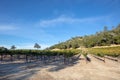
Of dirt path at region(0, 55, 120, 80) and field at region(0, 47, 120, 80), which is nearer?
dirt path at region(0, 55, 120, 80)

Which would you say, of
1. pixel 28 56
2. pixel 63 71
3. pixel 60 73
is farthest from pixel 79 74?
pixel 28 56

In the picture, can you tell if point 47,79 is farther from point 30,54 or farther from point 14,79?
point 30,54

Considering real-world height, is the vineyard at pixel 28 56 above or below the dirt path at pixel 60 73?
above

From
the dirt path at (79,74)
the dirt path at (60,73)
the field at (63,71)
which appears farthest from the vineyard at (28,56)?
the dirt path at (79,74)

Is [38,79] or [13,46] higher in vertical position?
[13,46]

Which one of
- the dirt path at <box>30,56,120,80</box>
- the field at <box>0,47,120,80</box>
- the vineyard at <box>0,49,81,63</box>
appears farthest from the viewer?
the vineyard at <box>0,49,81,63</box>

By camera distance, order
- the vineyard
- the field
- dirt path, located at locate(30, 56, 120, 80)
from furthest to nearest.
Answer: the vineyard → the field → dirt path, located at locate(30, 56, 120, 80)

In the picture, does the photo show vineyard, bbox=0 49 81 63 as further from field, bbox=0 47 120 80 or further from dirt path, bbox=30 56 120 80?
dirt path, bbox=30 56 120 80

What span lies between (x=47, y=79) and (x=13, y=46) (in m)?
113

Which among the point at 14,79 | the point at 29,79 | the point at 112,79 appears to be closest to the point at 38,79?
the point at 29,79

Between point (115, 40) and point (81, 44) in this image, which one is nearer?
point (115, 40)

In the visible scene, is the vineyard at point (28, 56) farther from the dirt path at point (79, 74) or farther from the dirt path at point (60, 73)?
the dirt path at point (79, 74)

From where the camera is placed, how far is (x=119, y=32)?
13562cm

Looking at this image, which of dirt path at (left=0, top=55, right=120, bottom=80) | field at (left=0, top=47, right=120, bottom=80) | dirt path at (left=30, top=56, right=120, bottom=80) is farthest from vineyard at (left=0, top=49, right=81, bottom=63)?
dirt path at (left=30, top=56, right=120, bottom=80)
